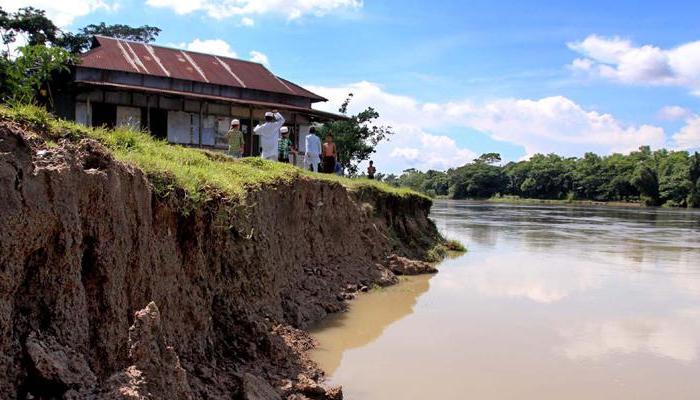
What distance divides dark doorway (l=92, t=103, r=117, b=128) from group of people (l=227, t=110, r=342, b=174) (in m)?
9.15

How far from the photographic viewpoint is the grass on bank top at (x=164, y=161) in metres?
5.54

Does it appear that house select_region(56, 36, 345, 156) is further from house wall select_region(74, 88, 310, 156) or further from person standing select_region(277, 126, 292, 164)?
person standing select_region(277, 126, 292, 164)

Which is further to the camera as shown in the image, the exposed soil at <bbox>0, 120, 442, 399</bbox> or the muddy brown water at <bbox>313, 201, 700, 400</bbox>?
the muddy brown water at <bbox>313, 201, 700, 400</bbox>

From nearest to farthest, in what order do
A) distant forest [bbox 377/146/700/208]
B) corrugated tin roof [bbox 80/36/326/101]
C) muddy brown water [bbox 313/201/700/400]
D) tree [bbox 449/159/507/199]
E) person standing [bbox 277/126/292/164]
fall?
muddy brown water [bbox 313/201/700/400] < person standing [bbox 277/126/292/164] < corrugated tin roof [bbox 80/36/326/101] < distant forest [bbox 377/146/700/208] < tree [bbox 449/159/507/199]

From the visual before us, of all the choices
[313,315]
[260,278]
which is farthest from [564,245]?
[260,278]

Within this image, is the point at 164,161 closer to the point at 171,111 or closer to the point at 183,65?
the point at 171,111

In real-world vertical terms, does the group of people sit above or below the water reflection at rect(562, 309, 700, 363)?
above

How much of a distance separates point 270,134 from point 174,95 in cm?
948

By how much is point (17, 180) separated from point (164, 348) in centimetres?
183

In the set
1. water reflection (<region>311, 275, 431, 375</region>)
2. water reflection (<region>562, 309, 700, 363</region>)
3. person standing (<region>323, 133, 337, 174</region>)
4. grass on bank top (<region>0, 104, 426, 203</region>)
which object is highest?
person standing (<region>323, 133, 337, 174</region>)

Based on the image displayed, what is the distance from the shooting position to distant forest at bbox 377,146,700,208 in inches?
3361

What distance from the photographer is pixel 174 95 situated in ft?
75.3

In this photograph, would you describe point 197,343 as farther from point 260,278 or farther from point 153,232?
point 260,278

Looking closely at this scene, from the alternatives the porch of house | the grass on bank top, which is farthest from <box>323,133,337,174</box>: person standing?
the grass on bank top
